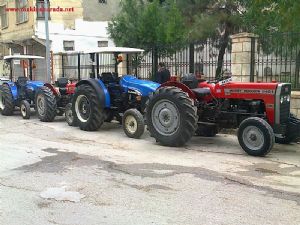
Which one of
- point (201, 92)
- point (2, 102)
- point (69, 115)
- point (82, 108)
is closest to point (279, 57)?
point (201, 92)

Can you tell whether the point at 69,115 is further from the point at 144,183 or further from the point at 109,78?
the point at 144,183

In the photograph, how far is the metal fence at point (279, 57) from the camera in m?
11.2

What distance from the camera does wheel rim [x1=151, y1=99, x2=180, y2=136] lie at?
8.92 m

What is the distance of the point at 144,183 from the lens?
20.9 feet

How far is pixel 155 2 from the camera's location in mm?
17516

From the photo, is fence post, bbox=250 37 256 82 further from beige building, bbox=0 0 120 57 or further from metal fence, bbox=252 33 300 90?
beige building, bbox=0 0 120 57

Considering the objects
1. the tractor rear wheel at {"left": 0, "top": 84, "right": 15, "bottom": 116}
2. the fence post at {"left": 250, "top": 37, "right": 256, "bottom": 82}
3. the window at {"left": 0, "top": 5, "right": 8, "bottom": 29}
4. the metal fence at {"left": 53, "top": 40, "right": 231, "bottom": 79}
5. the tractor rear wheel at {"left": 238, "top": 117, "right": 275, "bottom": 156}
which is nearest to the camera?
the tractor rear wheel at {"left": 238, "top": 117, "right": 275, "bottom": 156}

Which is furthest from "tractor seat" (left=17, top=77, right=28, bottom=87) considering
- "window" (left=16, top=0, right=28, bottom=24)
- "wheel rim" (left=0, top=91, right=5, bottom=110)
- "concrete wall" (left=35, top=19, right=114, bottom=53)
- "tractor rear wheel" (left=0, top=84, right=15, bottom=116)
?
"window" (left=16, top=0, right=28, bottom=24)

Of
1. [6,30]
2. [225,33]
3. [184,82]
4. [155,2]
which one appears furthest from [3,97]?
[6,30]

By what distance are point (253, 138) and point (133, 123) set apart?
3.19 meters

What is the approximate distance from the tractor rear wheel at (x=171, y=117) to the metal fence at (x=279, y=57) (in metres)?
3.80

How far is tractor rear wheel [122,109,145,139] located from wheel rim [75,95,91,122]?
1.45m

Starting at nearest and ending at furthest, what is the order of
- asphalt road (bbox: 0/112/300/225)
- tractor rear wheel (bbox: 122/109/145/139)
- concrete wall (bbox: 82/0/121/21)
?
asphalt road (bbox: 0/112/300/225) → tractor rear wheel (bbox: 122/109/145/139) → concrete wall (bbox: 82/0/121/21)

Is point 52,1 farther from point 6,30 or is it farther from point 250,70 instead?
point 250,70
